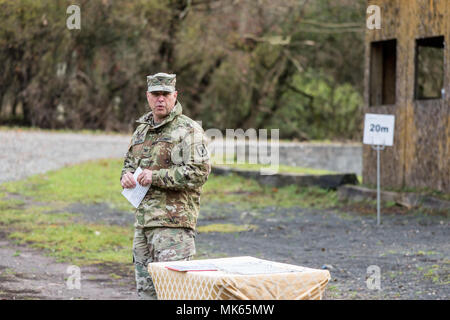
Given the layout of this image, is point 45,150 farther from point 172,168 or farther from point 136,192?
point 172,168

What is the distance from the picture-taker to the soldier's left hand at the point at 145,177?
19.7 ft

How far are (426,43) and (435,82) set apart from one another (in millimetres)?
18201

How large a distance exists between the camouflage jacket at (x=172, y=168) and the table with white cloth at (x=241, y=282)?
1.05m

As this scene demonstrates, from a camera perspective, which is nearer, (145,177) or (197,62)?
(145,177)

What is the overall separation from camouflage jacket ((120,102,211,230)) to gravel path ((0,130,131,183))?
513 inches

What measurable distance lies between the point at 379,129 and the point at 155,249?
9.37 m

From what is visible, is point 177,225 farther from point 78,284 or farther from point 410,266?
point 410,266

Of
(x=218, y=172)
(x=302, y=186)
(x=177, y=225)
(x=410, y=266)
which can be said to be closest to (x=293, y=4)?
(x=218, y=172)

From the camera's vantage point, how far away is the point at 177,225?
6.09 m

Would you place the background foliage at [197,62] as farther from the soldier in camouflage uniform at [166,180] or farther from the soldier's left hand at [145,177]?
the soldier's left hand at [145,177]

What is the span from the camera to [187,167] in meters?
6.02

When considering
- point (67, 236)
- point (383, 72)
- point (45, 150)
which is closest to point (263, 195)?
point (383, 72)

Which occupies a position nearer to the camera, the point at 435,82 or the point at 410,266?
the point at 410,266

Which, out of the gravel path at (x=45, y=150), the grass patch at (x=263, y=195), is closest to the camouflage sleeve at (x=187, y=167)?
the grass patch at (x=263, y=195)
